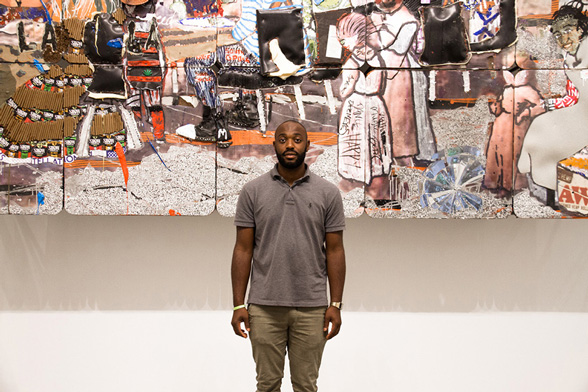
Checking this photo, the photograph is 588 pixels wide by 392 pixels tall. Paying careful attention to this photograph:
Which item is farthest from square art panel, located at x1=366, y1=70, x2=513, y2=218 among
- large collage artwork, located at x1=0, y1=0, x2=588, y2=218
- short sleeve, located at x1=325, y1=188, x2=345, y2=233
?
short sleeve, located at x1=325, y1=188, x2=345, y2=233

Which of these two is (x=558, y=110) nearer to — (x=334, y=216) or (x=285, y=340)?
(x=334, y=216)

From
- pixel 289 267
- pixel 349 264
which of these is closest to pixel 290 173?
pixel 289 267

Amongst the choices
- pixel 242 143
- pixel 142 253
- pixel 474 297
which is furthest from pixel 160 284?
pixel 474 297

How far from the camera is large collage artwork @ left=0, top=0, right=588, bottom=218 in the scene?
8.59 ft

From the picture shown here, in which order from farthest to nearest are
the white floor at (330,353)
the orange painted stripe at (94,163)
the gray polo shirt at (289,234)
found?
the white floor at (330,353), the orange painted stripe at (94,163), the gray polo shirt at (289,234)

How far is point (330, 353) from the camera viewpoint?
2945 mm

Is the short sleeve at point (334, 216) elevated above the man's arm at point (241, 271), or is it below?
above

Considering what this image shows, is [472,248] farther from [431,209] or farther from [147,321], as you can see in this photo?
[147,321]

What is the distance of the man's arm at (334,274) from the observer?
1.90 metres

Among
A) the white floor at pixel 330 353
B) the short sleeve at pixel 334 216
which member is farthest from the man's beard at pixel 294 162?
the white floor at pixel 330 353

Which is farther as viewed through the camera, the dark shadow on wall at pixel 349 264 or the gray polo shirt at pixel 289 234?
the dark shadow on wall at pixel 349 264

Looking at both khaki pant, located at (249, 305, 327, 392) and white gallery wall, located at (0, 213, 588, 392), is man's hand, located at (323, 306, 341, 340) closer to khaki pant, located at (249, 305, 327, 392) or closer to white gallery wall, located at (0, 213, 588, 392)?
khaki pant, located at (249, 305, 327, 392)

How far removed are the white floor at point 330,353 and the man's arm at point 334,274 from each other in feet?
3.57

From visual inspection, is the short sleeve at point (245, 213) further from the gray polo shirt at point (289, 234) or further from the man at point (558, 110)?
the man at point (558, 110)
